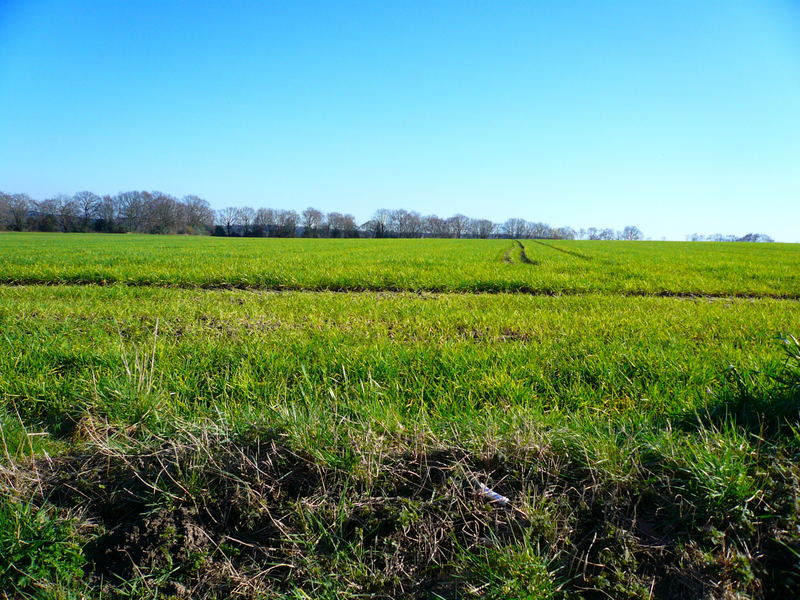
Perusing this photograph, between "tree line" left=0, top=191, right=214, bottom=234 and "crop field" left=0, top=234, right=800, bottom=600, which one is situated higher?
"tree line" left=0, top=191, right=214, bottom=234

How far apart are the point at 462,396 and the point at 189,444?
192 centimetres

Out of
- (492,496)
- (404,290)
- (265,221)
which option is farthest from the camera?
(265,221)

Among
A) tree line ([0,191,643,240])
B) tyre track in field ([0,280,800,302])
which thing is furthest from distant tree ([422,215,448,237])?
tyre track in field ([0,280,800,302])

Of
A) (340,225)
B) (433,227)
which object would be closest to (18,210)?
(340,225)

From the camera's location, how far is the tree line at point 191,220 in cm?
9003

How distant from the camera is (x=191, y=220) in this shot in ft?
362

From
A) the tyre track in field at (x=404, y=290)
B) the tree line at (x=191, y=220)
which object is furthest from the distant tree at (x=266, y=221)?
the tyre track in field at (x=404, y=290)

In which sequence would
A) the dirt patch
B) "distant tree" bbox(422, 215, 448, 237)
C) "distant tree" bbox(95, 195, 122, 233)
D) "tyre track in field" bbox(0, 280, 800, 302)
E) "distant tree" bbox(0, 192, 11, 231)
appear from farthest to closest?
"distant tree" bbox(422, 215, 448, 237), "distant tree" bbox(95, 195, 122, 233), "distant tree" bbox(0, 192, 11, 231), "tyre track in field" bbox(0, 280, 800, 302), the dirt patch

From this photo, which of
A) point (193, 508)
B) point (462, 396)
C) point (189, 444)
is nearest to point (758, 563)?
point (462, 396)

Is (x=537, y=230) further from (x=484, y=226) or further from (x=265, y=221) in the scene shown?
(x=265, y=221)

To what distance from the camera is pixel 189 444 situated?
97.0 inches

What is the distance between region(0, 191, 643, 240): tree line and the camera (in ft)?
295

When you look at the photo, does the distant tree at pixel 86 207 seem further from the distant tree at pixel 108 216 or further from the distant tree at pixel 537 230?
the distant tree at pixel 537 230

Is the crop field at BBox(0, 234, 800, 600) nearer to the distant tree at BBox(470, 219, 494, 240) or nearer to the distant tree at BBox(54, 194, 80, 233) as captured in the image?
the distant tree at BBox(54, 194, 80, 233)
